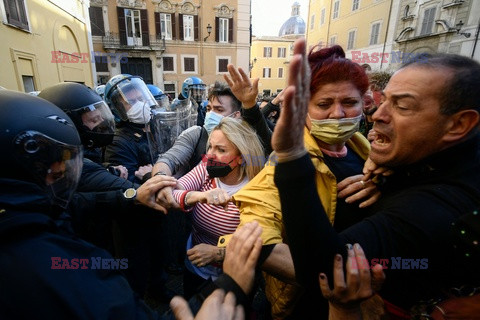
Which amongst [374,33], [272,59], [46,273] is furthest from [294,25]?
[46,273]

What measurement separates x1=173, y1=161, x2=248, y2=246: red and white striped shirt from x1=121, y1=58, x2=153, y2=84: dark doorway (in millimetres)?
21727

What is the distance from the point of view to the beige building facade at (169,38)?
19688 mm

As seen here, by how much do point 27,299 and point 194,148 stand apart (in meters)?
1.84

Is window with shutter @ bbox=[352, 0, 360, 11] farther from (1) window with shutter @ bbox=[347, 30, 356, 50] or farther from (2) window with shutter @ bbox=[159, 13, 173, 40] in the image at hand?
(2) window with shutter @ bbox=[159, 13, 173, 40]

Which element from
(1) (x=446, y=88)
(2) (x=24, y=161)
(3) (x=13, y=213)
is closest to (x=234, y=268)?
(3) (x=13, y=213)

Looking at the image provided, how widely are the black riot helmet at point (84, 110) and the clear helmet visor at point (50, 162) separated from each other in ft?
3.06

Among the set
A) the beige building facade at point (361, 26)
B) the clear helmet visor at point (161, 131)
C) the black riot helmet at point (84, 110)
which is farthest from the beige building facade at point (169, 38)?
the black riot helmet at point (84, 110)

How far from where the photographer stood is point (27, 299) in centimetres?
65

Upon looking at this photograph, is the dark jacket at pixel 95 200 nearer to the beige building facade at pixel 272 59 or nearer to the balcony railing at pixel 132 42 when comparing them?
the balcony railing at pixel 132 42

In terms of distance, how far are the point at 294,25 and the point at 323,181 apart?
64372 mm

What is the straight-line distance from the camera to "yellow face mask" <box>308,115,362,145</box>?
1372 millimetres

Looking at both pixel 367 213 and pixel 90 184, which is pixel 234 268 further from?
pixel 90 184

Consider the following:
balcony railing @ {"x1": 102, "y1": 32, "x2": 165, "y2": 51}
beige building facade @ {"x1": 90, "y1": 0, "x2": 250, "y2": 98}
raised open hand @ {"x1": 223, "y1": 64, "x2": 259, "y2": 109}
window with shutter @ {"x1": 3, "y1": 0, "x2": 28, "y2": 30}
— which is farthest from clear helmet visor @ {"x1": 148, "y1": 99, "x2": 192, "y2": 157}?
balcony railing @ {"x1": 102, "y1": 32, "x2": 165, "y2": 51}

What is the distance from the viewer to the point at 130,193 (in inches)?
68.2
